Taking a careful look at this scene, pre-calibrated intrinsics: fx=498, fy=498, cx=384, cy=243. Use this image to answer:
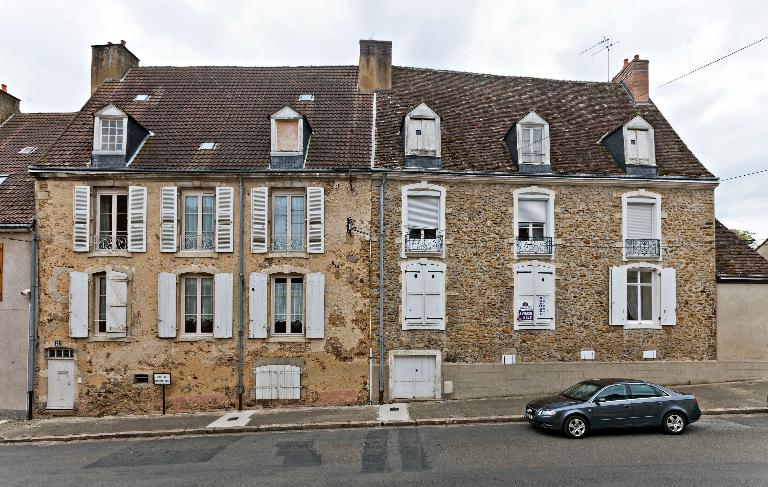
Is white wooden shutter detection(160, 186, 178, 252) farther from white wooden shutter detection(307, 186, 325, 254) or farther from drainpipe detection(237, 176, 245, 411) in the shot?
white wooden shutter detection(307, 186, 325, 254)

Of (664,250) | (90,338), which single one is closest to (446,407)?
(664,250)

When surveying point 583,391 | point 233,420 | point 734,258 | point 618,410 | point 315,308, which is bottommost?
point 233,420

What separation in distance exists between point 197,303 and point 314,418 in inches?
199

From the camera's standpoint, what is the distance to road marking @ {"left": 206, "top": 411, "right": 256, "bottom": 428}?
12993 mm

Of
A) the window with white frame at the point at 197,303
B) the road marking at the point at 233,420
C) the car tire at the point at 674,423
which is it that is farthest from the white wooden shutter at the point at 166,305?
the car tire at the point at 674,423

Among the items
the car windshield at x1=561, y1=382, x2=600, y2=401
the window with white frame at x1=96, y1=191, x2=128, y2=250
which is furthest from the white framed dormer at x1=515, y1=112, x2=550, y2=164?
the window with white frame at x1=96, y1=191, x2=128, y2=250

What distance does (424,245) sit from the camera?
15.3 meters

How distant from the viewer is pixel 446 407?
14.1m

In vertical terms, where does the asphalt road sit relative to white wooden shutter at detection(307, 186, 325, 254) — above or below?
below

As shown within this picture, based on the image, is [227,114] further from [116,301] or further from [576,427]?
[576,427]

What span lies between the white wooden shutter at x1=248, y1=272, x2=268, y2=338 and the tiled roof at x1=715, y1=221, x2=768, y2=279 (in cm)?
1446

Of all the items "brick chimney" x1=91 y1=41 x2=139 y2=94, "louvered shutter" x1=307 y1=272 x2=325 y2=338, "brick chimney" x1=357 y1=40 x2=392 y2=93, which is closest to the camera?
"louvered shutter" x1=307 y1=272 x2=325 y2=338

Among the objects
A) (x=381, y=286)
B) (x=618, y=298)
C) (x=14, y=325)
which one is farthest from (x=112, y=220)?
(x=618, y=298)

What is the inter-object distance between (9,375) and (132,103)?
31.5ft
